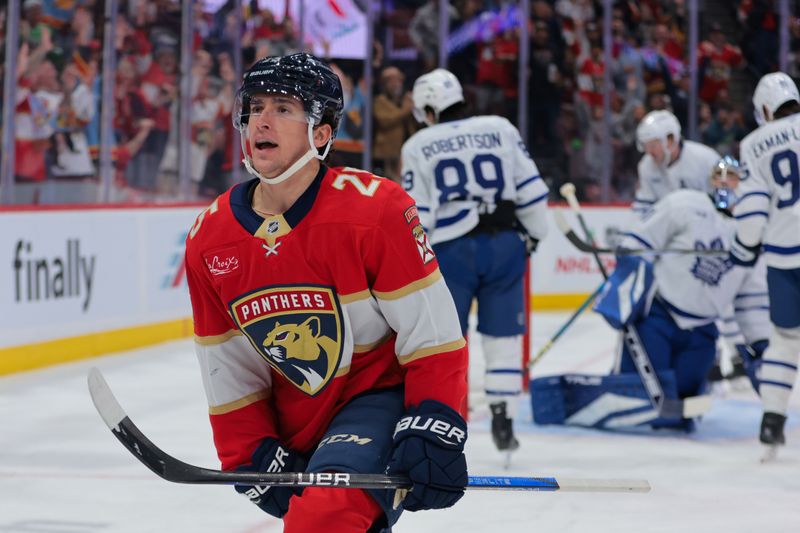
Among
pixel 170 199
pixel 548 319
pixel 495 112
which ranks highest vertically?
pixel 495 112

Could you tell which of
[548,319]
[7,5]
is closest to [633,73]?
[548,319]

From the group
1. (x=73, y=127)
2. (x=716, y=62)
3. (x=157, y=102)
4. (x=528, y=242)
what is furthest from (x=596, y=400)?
(x=716, y=62)

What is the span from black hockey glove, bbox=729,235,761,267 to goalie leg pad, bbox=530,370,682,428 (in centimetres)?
56

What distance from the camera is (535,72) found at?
10008 mm

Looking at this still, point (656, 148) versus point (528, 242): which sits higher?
point (656, 148)

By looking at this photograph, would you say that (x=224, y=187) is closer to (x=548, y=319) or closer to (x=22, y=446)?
(x=548, y=319)

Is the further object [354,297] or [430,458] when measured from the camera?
[354,297]

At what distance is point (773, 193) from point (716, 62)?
20.9 feet

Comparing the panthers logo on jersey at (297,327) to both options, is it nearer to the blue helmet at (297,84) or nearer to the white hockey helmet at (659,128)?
the blue helmet at (297,84)

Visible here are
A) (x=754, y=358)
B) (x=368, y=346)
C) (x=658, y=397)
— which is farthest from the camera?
(x=754, y=358)

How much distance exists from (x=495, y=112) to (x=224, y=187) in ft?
7.63

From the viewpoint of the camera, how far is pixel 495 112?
9.92 meters

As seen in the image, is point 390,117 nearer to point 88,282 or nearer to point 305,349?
point 88,282

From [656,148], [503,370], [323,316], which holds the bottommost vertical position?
[503,370]
